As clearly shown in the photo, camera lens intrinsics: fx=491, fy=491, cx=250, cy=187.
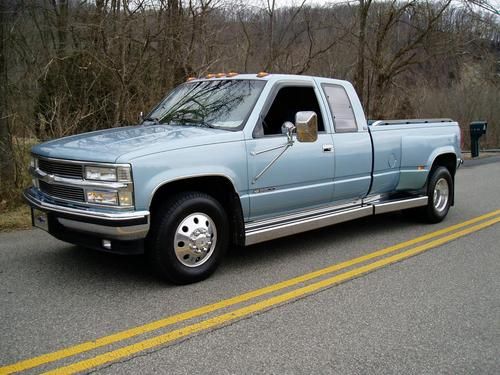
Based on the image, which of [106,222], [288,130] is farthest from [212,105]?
[106,222]

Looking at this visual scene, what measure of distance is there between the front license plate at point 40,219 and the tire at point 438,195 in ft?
17.0

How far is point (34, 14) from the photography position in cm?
1020

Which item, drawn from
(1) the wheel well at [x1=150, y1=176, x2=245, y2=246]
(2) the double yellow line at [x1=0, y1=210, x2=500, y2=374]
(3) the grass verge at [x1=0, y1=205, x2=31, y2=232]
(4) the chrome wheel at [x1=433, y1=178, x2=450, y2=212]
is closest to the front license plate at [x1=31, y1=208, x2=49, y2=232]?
(1) the wheel well at [x1=150, y1=176, x2=245, y2=246]

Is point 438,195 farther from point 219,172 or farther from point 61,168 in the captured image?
point 61,168

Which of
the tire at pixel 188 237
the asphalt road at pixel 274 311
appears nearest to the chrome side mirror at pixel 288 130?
the tire at pixel 188 237

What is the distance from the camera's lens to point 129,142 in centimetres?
448

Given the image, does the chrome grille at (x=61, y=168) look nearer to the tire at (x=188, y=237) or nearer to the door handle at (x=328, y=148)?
the tire at (x=188, y=237)

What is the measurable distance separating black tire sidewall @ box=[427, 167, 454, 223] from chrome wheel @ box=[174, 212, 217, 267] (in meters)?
3.87

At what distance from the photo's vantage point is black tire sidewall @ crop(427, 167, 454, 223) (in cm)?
723

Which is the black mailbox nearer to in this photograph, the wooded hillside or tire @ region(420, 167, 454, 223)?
the wooded hillside

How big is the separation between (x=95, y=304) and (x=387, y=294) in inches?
102

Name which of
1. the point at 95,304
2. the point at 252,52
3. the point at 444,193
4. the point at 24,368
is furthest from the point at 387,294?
the point at 252,52

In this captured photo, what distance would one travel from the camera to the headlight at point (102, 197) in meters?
4.12

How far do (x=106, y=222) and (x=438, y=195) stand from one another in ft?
17.5
